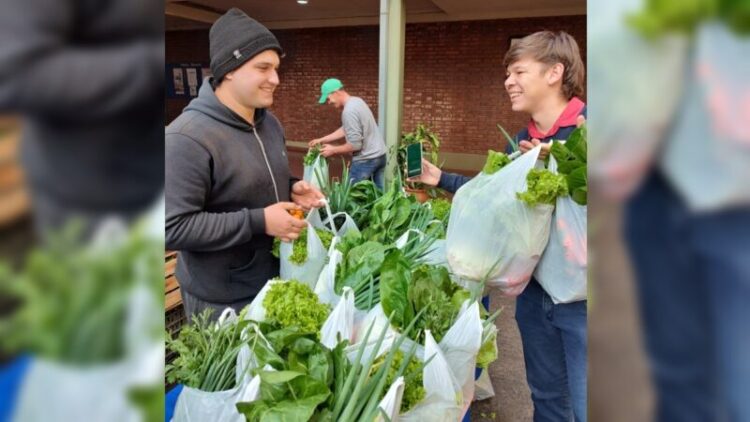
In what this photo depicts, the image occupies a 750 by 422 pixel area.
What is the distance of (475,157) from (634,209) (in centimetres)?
1100

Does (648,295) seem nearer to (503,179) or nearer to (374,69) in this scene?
(503,179)

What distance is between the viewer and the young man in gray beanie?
174cm

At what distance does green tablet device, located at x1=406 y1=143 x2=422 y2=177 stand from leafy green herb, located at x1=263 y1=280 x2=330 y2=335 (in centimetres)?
111

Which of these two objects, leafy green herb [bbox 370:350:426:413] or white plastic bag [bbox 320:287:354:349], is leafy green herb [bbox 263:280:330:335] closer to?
white plastic bag [bbox 320:287:354:349]

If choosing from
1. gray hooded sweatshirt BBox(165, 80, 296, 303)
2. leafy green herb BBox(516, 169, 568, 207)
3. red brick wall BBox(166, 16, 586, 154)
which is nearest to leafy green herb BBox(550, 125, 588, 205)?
leafy green herb BBox(516, 169, 568, 207)

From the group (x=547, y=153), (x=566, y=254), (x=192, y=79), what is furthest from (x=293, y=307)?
(x=192, y=79)

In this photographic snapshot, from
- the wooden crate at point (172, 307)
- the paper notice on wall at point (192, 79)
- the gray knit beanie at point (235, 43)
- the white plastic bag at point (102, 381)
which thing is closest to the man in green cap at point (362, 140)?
the wooden crate at point (172, 307)

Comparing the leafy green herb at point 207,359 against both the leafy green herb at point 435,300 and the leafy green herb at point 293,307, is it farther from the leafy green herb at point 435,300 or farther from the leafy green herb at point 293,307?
the leafy green herb at point 435,300

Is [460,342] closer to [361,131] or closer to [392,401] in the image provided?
[392,401]

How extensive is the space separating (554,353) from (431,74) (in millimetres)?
9785

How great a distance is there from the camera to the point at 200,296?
1.98m

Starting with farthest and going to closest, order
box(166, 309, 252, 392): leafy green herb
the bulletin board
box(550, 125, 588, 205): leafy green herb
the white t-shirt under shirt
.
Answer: the bulletin board, the white t-shirt under shirt, box(550, 125, 588, 205): leafy green herb, box(166, 309, 252, 392): leafy green herb

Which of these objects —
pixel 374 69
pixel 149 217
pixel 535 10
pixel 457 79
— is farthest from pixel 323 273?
pixel 374 69

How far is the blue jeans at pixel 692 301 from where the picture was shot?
0.27m
